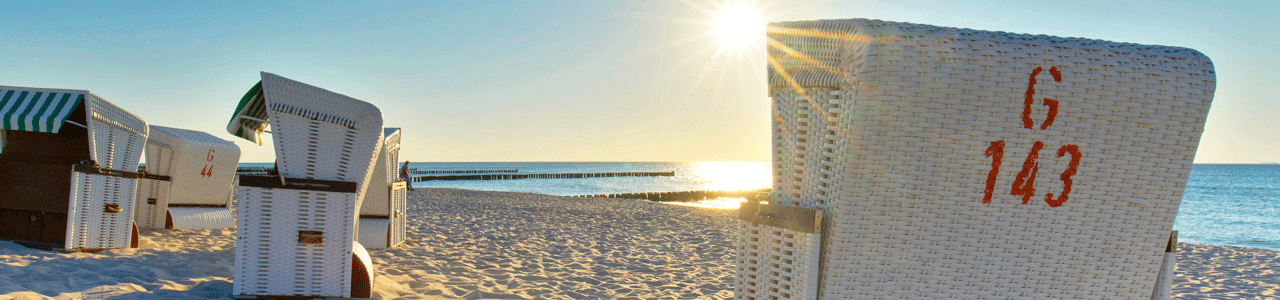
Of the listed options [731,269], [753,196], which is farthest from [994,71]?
[731,269]

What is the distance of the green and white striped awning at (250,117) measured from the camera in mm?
4363

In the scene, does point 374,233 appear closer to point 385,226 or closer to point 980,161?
point 385,226

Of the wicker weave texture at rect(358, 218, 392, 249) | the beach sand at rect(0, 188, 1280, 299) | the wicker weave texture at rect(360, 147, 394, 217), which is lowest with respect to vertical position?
the beach sand at rect(0, 188, 1280, 299)

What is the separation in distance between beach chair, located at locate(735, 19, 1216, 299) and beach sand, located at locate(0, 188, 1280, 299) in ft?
11.9

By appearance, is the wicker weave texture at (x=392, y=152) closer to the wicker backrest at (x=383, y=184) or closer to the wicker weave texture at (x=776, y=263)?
the wicker backrest at (x=383, y=184)

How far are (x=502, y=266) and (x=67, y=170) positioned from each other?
3.51 meters

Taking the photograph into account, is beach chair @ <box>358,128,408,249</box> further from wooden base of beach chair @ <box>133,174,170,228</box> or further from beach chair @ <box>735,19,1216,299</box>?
beach chair @ <box>735,19,1216,299</box>

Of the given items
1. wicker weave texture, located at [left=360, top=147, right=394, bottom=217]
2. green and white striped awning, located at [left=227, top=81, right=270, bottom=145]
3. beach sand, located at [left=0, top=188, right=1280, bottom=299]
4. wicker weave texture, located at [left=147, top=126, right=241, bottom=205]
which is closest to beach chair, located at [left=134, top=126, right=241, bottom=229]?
wicker weave texture, located at [left=147, top=126, right=241, bottom=205]

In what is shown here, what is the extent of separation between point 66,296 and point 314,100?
189 centimetres

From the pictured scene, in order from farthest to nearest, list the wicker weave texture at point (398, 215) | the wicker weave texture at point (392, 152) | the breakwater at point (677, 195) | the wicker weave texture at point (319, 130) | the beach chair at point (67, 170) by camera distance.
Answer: the breakwater at point (677, 195), the wicker weave texture at point (398, 215), the wicker weave texture at point (392, 152), the beach chair at point (67, 170), the wicker weave texture at point (319, 130)

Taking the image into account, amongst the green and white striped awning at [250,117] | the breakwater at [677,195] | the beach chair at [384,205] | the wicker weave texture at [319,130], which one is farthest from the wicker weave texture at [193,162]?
the breakwater at [677,195]

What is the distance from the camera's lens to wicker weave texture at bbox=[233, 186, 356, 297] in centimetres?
395

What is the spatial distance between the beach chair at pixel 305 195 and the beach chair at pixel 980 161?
2.91 meters

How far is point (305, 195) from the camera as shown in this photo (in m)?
3.95
